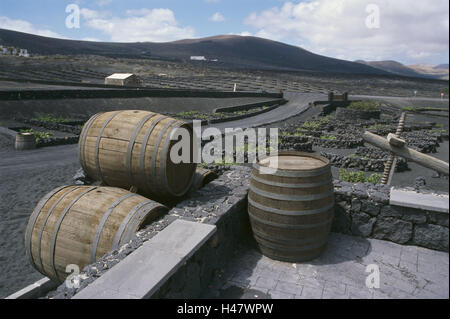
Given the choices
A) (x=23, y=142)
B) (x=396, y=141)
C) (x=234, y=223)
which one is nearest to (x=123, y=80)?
(x=23, y=142)

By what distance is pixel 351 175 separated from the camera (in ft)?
36.6

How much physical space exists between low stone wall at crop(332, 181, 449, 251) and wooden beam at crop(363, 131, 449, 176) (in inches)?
53.3

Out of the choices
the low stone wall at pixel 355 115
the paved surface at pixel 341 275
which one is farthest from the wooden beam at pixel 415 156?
the low stone wall at pixel 355 115

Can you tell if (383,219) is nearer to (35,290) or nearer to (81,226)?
(81,226)

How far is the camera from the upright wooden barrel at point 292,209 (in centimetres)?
457

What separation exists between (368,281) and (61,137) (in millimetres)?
16238

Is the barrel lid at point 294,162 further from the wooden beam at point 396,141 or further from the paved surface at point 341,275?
the paved surface at point 341,275

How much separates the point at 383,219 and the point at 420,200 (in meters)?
0.65

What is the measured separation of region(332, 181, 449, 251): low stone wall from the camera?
16.3ft

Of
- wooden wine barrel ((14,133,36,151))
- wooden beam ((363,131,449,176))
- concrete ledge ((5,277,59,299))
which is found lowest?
concrete ledge ((5,277,59,299))

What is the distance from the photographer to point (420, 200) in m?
5.01

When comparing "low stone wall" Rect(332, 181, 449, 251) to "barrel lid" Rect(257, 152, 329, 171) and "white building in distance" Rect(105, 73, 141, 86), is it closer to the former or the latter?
"barrel lid" Rect(257, 152, 329, 171)

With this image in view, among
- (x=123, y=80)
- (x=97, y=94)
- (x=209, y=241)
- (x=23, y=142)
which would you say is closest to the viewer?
(x=209, y=241)

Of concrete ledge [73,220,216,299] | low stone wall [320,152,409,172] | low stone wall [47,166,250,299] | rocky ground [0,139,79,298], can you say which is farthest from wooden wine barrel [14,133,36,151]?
low stone wall [320,152,409,172]
